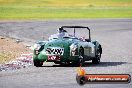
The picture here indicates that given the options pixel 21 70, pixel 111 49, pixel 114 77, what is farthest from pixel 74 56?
pixel 111 49

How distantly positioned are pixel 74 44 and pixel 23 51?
759 centimetres

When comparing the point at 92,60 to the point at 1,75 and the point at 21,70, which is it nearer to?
the point at 21,70

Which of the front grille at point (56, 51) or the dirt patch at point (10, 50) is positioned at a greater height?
the front grille at point (56, 51)

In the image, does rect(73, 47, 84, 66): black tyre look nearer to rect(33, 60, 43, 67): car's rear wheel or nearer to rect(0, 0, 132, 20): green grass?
rect(33, 60, 43, 67): car's rear wheel

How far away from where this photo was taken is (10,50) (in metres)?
28.9

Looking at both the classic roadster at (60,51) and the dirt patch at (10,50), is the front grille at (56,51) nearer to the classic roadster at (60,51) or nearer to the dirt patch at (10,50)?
the classic roadster at (60,51)

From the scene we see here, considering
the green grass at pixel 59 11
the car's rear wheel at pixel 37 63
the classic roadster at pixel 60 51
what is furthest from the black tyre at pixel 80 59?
the green grass at pixel 59 11

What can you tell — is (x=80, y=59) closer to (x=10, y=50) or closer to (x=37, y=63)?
(x=37, y=63)

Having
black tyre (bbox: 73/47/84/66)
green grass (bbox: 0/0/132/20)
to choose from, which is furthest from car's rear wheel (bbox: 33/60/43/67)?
green grass (bbox: 0/0/132/20)

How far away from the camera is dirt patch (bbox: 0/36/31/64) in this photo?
25236 millimetres

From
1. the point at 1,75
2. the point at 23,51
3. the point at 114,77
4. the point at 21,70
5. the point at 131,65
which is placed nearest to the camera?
the point at 114,77

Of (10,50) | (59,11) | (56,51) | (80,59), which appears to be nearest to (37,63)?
(56,51)

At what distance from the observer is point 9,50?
28891 mm

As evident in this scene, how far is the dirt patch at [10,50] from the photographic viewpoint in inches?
994
